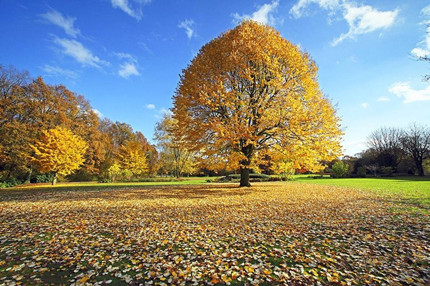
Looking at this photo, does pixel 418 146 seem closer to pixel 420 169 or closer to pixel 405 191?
pixel 420 169

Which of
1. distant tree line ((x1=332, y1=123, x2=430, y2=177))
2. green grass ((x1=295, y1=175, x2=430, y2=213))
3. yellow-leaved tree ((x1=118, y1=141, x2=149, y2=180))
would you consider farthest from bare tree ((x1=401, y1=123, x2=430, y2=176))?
yellow-leaved tree ((x1=118, y1=141, x2=149, y2=180))

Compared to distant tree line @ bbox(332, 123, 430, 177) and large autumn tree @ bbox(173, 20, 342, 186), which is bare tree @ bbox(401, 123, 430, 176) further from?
large autumn tree @ bbox(173, 20, 342, 186)

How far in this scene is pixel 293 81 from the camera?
16125 mm

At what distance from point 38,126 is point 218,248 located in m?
36.7

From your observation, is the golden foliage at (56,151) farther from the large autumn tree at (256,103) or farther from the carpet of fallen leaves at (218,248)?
the carpet of fallen leaves at (218,248)

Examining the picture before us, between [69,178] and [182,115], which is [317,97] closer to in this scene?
[182,115]

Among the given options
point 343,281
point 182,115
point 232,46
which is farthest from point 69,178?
point 343,281

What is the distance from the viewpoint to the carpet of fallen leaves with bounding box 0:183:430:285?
4180mm

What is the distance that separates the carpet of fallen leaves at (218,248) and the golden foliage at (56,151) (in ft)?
65.4

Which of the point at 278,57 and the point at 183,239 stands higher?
the point at 278,57

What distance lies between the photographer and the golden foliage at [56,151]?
25953mm

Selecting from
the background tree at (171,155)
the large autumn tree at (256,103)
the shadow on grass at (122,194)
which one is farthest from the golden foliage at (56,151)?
the large autumn tree at (256,103)

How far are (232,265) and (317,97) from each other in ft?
50.2

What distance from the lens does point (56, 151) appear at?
26359 millimetres
